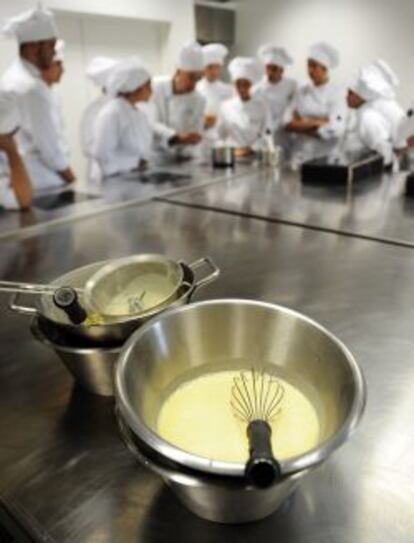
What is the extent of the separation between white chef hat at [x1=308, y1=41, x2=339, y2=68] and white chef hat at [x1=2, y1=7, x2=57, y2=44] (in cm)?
187

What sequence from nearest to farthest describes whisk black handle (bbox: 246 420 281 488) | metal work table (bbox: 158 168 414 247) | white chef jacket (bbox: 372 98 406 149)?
1. whisk black handle (bbox: 246 420 281 488)
2. metal work table (bbox: 158 168 414 247)
3. white chef jacket (bbox: 372 98 406 149)

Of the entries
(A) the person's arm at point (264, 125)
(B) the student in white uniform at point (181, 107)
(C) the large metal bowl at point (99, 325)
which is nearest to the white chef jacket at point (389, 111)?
(A) the person's arm at point (264, 125)

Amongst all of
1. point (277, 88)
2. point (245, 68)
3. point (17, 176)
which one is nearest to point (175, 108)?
point (245, 68)

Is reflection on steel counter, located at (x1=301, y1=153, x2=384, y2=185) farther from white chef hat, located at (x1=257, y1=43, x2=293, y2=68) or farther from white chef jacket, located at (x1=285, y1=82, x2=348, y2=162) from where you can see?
white chef hat, located at (x1=257, y1=43, x2=293, y2=68)

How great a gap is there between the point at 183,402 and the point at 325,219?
1.16 m

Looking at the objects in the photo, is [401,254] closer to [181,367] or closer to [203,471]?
[181,367]

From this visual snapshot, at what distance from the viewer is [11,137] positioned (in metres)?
1.71

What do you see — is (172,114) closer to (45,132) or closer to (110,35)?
Result: (45,132)

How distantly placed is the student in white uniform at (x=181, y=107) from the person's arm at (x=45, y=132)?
89 centimetres

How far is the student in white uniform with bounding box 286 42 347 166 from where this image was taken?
2.98m

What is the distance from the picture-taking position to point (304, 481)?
21.3 inches

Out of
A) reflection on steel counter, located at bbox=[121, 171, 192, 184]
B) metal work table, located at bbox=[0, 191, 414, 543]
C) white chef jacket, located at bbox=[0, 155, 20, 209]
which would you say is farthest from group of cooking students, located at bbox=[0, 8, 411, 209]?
metal work table, located at bbox=[0, 191, 414, 543]

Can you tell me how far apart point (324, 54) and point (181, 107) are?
3.48 feet

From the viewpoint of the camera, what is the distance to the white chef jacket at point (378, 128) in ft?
7.80
